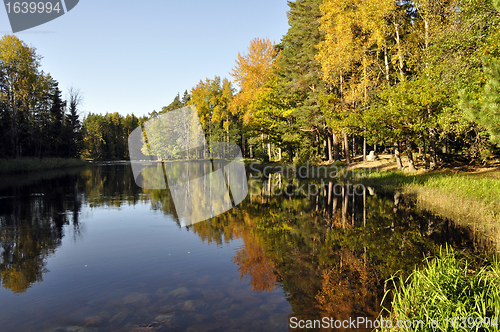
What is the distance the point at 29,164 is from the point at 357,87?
36748 mm

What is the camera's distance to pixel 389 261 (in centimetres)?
811

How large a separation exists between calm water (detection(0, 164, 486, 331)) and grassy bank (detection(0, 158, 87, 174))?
22873 mm

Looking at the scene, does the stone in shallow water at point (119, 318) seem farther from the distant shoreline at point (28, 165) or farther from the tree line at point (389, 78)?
the distant shoreline at point (28, 165)

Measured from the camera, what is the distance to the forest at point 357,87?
42.8 feet

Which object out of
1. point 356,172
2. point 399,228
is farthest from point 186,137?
point 399,228

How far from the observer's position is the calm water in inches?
224

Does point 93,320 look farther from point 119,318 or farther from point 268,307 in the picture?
point 268,307

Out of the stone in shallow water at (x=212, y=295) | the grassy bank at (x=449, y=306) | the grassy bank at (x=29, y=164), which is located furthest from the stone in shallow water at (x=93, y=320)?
the grassy bank at (x=29, y=164)

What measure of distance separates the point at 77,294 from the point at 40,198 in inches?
589

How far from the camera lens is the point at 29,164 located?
37531 mm

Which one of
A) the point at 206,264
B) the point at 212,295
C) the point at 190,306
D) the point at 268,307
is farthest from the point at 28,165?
the point at 268,307

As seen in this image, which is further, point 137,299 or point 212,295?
point 212,295

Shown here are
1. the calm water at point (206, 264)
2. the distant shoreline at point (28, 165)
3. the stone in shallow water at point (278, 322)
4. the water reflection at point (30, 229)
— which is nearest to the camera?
the stone in shallow water at point (278, 322)

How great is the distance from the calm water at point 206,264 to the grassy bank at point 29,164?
2287 cm
